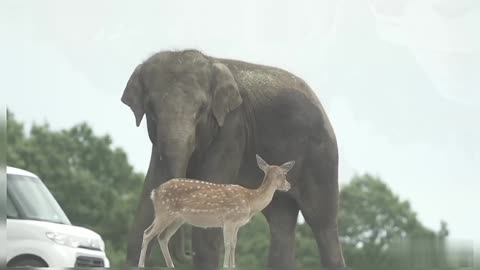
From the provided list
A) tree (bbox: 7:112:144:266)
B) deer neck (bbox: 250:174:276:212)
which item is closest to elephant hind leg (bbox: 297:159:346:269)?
deer neck (bbox: 250:174:276:212)

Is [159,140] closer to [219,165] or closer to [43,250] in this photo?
[219,165]

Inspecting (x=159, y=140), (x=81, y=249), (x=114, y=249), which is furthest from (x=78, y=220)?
(x=159, y=140)

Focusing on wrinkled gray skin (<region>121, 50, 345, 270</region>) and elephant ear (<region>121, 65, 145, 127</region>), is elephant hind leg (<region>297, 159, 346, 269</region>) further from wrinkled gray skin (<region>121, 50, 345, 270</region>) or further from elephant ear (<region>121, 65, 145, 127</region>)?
elephant ear (<region>121, 65, 145, 127</region>)

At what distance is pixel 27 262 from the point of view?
14.9 meters

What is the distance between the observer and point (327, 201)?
15133mm

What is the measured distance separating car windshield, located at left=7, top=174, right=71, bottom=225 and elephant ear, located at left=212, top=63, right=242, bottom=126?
2.86 meters

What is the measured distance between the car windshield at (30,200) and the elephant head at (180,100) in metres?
2.34

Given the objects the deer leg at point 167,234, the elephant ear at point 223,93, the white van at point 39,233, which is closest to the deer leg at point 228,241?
the deer leg at point 167,234

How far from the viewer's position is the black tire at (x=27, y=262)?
1470 cm

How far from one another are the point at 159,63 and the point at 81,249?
135 inches

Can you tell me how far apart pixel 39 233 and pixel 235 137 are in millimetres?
2714

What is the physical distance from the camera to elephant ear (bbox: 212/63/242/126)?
1388 centimetres

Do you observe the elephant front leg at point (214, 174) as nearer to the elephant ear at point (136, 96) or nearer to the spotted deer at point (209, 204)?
the elephant ear at point (136, 96)

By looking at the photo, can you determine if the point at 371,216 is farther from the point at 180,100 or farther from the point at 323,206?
the point at 180,100
